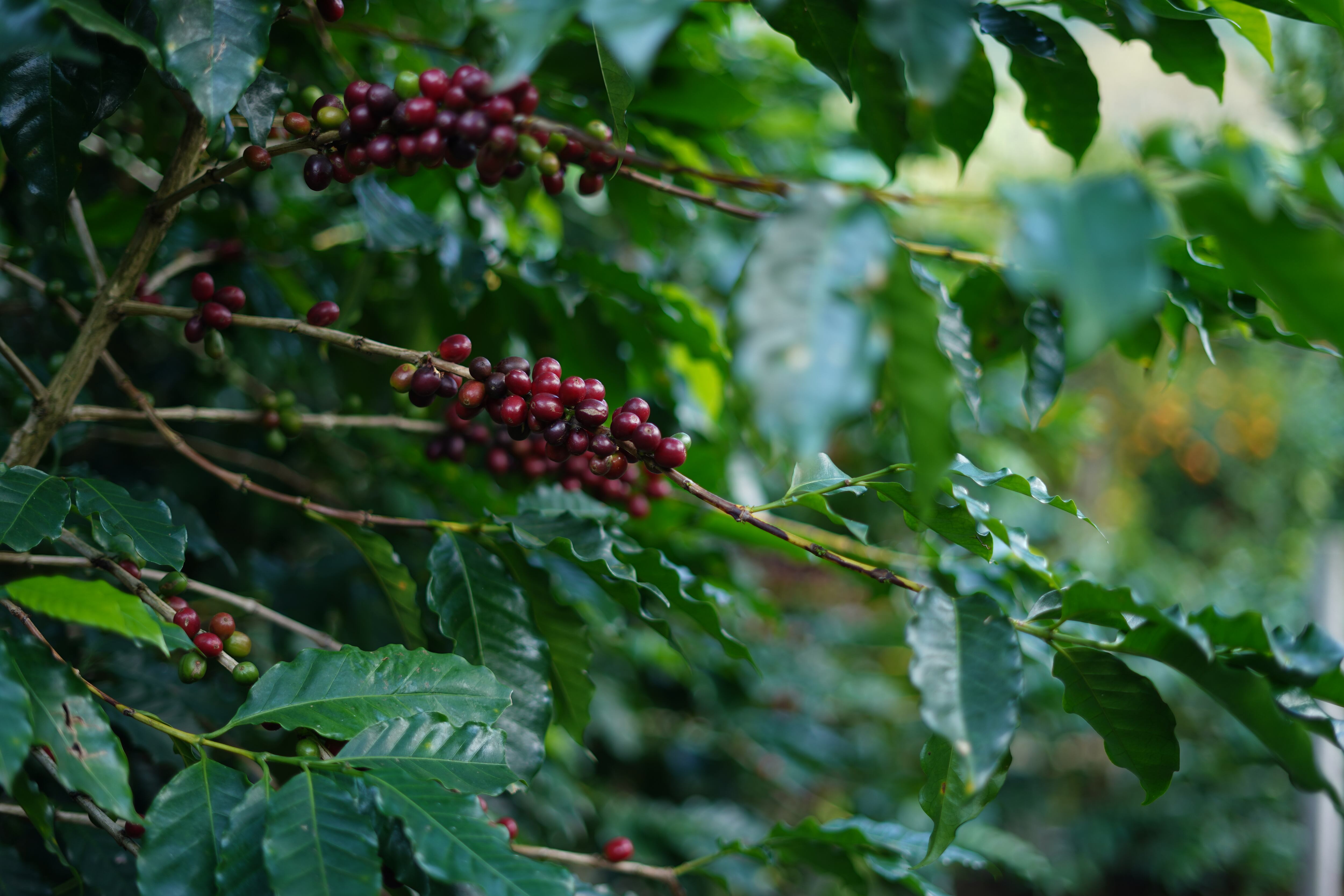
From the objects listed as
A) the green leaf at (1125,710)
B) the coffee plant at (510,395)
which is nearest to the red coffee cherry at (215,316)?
the coffee plant at (510,395)

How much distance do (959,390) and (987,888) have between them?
4.08 metres

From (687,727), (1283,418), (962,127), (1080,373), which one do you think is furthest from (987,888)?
(962,127)

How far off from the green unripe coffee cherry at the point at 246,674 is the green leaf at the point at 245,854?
3.7 inches

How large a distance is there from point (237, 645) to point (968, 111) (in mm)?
800

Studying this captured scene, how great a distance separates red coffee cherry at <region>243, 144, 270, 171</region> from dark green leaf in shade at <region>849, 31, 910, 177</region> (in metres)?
0.46

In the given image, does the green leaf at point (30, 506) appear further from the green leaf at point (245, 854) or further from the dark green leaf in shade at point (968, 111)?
the dark green leaf in shade at point (968, 111)

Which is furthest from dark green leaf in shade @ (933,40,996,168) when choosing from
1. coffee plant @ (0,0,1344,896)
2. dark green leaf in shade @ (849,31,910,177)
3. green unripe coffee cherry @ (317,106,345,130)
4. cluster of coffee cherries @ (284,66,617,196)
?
green unripe coffee cherry @ (317,106,345,130)

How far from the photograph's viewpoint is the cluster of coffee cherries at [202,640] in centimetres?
58

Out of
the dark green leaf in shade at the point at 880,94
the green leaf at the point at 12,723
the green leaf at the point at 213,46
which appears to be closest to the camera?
the green leaf at the point at 12,723

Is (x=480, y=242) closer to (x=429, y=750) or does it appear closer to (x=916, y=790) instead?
(x=429, y=750)

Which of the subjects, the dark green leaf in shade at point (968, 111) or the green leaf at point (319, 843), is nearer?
the green leaf at point (319, 843)

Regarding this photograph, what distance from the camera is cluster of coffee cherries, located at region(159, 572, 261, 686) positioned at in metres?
0.58

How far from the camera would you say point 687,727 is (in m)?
2.17

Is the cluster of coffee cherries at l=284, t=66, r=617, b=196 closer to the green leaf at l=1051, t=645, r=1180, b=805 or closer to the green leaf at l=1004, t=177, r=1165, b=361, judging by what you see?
the green leaf at l=1004, t=177, r=1165, b=361
